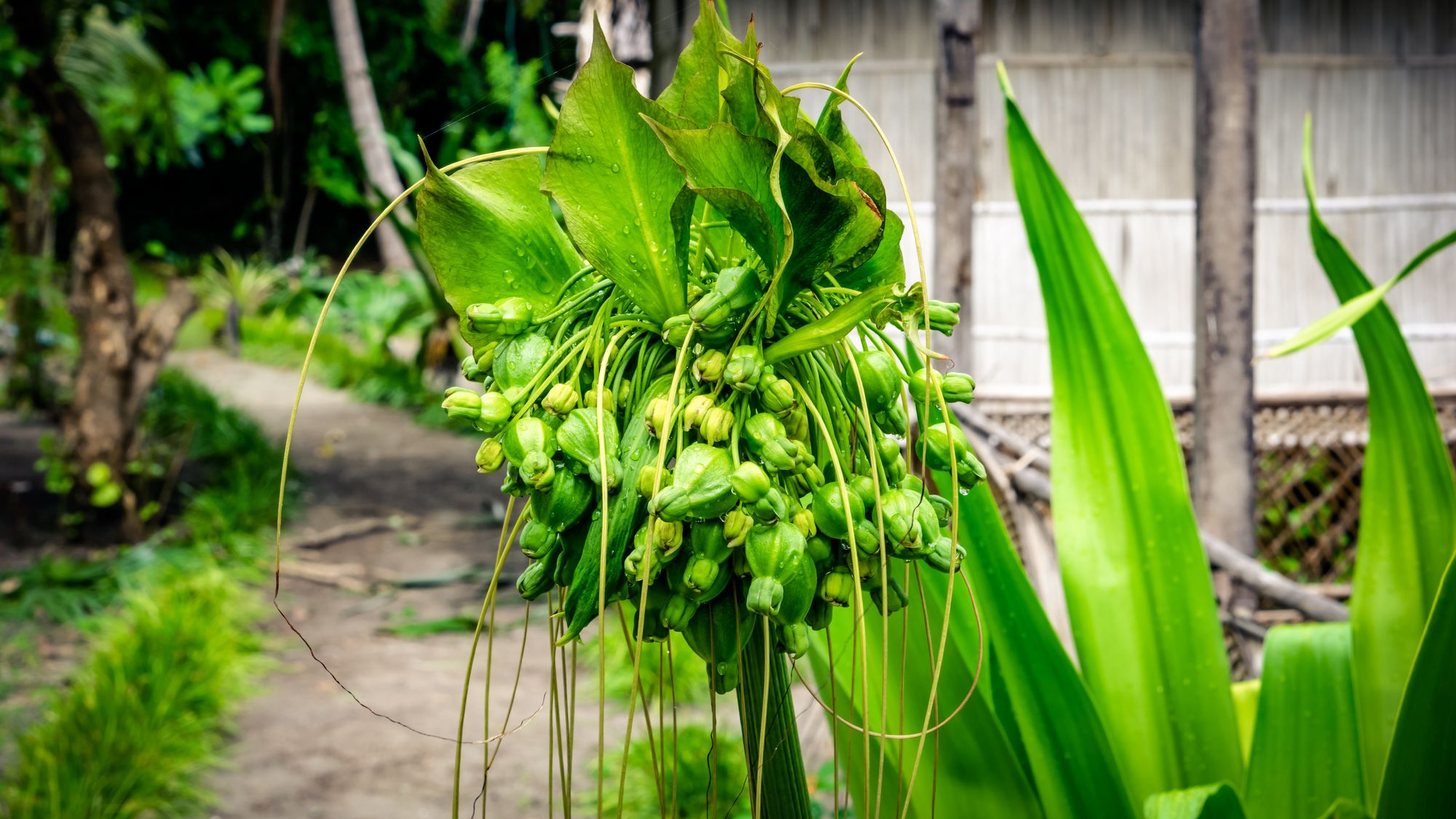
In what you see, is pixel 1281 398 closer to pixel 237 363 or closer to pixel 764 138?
pixel 764 138

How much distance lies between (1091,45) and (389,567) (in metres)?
4.07

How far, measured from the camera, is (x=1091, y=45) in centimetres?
460

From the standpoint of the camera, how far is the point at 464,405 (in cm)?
50

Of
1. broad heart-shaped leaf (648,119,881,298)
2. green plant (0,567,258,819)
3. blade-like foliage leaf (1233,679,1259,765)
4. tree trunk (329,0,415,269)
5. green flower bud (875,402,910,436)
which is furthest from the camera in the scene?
tree trunk (329,0,415,269)

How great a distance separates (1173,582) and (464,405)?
0.63m

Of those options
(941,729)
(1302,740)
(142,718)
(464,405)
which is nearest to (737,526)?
(464,405)

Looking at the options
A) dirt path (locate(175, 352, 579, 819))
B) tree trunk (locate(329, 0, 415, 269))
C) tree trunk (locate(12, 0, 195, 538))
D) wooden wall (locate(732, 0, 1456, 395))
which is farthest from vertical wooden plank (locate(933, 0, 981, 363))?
tree trunk (locate(329, 0, 415, 269))

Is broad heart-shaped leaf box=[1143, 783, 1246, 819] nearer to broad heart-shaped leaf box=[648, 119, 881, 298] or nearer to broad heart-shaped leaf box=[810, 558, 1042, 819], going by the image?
broad heart-shaped leaf box=[810, 558, 1042, 819]

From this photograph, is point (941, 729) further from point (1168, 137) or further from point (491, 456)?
point (1168, 137)

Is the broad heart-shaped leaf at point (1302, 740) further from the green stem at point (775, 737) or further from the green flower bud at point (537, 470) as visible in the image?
the green flower bud at point (537, 470)

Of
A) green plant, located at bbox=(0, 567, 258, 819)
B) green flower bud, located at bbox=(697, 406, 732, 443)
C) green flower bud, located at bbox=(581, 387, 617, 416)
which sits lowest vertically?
green plant, located at bbox=(0, 567, 258, 819)

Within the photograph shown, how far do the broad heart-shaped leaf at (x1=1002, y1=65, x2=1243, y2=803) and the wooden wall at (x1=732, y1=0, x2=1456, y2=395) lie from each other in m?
3.80

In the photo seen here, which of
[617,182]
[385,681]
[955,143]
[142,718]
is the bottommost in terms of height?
[385,681]

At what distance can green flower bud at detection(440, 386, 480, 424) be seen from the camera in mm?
494
